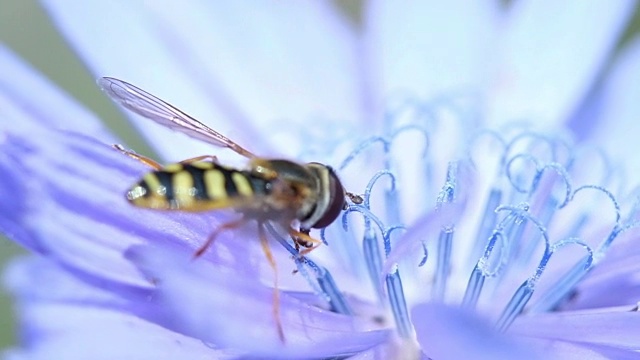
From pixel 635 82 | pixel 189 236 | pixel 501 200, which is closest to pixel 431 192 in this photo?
pixel 501 200

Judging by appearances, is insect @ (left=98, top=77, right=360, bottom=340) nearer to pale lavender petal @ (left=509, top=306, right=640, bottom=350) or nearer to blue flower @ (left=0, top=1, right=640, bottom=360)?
blue flower @ (left=0, top=1, right=640, bottom=360)

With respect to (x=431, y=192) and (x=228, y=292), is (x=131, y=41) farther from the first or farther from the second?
(x=228, y=292)

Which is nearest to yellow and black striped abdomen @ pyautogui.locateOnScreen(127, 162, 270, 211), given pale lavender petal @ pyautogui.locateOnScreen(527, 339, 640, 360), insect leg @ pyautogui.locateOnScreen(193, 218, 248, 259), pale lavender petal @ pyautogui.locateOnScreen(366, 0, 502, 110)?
insect leg @ pyautogui.locateOnScreen(193, 218, 248, 259)

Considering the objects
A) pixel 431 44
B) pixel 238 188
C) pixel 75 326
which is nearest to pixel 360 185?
pixel 431 44

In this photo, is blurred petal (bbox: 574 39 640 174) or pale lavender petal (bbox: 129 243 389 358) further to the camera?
blurred petal (bbox: 574 39 640 174)

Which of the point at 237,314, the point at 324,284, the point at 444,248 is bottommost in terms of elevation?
→ the point at 237,314

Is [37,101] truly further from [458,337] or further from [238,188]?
[458,337]

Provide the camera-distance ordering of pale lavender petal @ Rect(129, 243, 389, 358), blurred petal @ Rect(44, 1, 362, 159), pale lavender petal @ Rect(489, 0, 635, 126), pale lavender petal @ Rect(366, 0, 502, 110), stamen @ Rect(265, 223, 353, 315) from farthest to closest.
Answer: pale lavender petal @ Rect(366, 0, 502, 110)
pale lavender petal @ Rect(489, 0, 635, 126)
blurred petal @ Rect(44, 1, 362, 159)
stamen @ Rect(265, 223, 353, 315)
pale lavender petal @ Rect(129, 243, 389, 358)
